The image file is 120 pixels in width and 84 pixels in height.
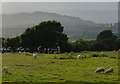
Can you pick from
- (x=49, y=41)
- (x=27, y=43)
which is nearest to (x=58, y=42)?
(x=49, y=41)

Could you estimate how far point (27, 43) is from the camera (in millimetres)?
68812

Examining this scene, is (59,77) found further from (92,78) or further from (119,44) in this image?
(119,44)

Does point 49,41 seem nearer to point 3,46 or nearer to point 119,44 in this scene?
point 3,46

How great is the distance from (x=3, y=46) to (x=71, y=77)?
66.9 metres

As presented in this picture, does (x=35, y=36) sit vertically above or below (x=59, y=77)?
above

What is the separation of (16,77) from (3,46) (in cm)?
6581

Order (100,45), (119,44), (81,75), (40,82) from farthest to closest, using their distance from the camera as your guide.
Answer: (119,44) < (100,45) < (81,75) < (40,82)

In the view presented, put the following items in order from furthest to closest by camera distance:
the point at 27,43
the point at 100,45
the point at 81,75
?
the point at 100,45, the point at 27,43, the point at 81,75

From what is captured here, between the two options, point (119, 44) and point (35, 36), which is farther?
point (119, 44)

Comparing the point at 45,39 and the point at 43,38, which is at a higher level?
the point at 43,38

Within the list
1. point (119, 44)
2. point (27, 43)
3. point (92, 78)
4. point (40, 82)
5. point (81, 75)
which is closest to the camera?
point (40, 82)

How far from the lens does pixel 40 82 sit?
647 inches

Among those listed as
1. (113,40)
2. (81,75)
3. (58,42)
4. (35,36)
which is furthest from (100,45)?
(81,75)

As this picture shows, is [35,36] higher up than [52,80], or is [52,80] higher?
[35,36]
